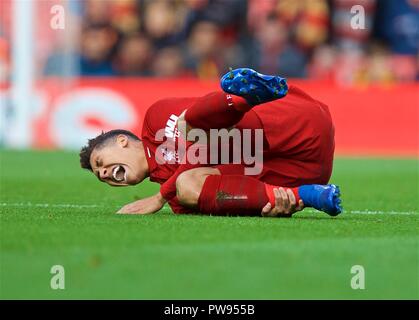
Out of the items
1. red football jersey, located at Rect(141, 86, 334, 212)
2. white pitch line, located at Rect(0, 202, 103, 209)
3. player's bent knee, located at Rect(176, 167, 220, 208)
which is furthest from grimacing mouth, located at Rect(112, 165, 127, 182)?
white pitch line, located at Rect(0, 202, 103, 209)

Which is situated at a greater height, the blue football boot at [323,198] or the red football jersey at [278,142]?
the red football jersey at [278,142]

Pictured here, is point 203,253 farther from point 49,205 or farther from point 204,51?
point 204,51

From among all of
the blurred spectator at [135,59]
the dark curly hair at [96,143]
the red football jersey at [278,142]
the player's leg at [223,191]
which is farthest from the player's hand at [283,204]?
the blurred spectator at [135,59]

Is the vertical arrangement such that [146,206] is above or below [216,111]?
below

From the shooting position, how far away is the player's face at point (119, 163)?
721cm

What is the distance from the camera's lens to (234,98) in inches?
259

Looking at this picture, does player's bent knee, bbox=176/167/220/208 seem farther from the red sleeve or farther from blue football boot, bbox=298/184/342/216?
blue football boot, bbox=298/184/342/216

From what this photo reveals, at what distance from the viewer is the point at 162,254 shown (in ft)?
17.5

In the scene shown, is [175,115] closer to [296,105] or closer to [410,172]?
[296,105]

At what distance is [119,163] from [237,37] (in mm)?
10514

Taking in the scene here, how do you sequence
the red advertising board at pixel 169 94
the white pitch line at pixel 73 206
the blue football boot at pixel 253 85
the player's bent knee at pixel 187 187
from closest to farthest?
the blue football boot at pixel 253 85
the player's bent knee at pixel 187 187
the white pitch line at pixel 73 206
the red advertising board at pixel 169 94

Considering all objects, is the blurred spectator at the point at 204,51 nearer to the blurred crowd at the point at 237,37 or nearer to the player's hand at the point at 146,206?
the blurred crowd at the point at 237,37

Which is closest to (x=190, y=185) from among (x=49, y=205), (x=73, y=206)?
(x=73, y=206)

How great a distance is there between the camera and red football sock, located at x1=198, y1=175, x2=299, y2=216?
6.86m
